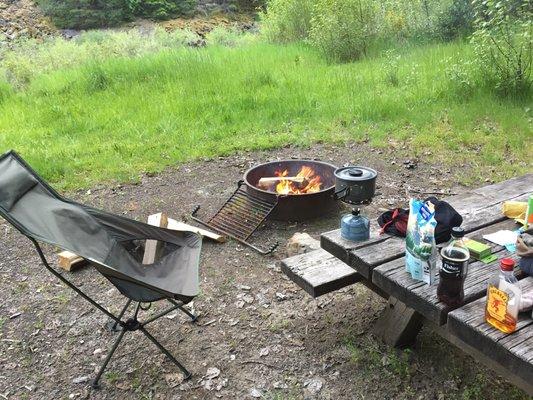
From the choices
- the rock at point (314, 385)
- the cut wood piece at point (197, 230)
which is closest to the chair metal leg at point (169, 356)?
the rock at point (314, 385)

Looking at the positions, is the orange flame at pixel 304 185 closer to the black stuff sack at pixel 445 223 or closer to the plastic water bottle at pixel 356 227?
the plastic water bottle at pixel 356 227

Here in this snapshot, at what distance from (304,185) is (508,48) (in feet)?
12.8

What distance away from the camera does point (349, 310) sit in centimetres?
279

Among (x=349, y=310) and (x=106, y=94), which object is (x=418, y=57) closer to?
(x=106, y=94)

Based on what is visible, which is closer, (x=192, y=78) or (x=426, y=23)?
(x=192, y=78)

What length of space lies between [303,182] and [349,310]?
1.44 meters

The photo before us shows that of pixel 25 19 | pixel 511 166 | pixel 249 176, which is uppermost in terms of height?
pixel 25 19

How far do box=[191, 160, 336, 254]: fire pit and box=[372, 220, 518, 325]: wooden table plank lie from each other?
148 cm

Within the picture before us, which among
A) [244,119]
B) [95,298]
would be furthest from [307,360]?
[244,119]

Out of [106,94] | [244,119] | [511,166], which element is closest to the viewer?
[511,166]

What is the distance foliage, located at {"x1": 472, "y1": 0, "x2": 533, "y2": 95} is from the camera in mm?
5875

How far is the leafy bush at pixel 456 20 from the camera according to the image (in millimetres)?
9266

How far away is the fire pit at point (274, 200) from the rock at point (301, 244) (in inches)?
4.7

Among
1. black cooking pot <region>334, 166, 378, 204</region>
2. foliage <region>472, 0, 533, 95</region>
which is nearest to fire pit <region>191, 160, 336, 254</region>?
black cooking pot <region>334, 166, 378, 204</region>
